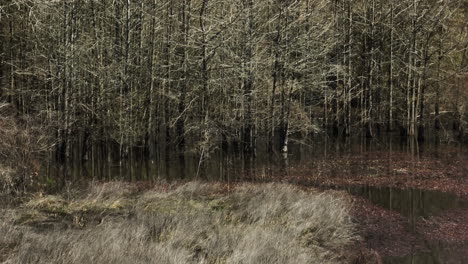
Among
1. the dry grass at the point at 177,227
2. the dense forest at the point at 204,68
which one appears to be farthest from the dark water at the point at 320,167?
the dry grass at the point at 177,227

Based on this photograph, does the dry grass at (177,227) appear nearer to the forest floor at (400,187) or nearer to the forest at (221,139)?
the forest at (221,139)

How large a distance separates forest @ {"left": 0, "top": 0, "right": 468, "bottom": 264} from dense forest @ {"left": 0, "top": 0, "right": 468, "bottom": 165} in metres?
0.14

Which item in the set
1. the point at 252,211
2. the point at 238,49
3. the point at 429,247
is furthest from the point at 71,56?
the point at 429,247

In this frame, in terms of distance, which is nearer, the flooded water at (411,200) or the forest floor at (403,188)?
the forest floor at (403,188)

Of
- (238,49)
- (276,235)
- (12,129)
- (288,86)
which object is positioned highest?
(238,49)

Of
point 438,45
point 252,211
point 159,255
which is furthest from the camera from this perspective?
point 438,45

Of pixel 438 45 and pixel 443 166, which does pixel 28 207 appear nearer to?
pixel 443 166

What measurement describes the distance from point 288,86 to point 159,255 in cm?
1752

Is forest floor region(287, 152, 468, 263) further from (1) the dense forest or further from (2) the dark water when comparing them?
(1) the dense forest

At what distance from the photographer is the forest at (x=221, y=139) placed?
751cm

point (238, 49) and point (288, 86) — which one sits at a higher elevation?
point (238, 49)

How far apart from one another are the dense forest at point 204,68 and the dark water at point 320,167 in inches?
40.0

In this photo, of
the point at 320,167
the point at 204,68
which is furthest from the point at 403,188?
the point at 204,68

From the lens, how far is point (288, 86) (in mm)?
22453
